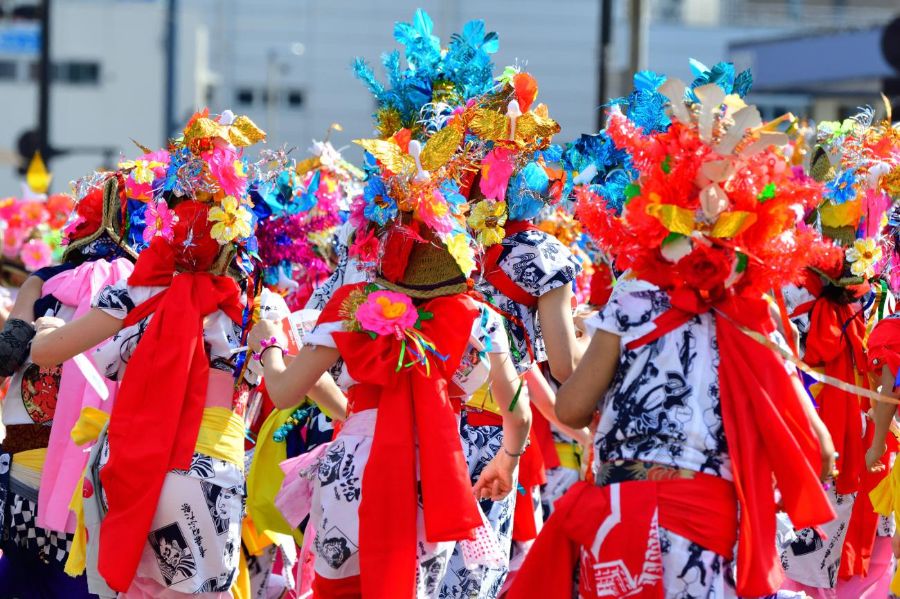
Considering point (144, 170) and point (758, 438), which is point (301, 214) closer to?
point (144, 170)

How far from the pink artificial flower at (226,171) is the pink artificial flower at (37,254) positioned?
12.9ft

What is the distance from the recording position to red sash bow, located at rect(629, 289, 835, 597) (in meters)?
3.69

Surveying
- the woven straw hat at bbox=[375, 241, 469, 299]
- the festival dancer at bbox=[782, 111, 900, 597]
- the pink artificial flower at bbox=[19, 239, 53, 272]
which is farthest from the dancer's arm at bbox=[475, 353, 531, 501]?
the pink artificial flower at bbox=[19, 239, 53, 272]

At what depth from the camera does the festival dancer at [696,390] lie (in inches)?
146

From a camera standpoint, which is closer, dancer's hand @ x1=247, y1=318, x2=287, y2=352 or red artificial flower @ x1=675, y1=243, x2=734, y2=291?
red artificial flower @ x1=675, y1=243, x2=734, y2=291

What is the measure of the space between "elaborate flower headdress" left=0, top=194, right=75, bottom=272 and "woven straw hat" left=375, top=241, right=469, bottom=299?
459 cm

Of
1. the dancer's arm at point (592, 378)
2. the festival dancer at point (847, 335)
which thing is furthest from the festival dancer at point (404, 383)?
the festival dancer at point (847, 335)

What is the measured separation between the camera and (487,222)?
5.08m

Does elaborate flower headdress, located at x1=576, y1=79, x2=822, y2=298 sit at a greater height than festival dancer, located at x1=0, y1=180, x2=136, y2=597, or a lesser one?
greater

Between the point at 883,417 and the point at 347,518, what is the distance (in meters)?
2.30

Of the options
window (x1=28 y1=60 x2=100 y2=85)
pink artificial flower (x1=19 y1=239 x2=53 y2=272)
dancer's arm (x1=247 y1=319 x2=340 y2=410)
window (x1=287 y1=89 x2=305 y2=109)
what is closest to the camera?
dancer's arm (x1=247 y1=319 x2=340 y2=410)

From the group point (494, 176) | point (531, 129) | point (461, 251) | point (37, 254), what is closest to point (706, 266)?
point (461, 251)

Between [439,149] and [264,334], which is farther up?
[439,149]

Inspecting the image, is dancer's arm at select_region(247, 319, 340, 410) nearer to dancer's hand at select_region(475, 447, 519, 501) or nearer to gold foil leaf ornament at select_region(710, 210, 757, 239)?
dancer's hand at select_region(475, 447, 519, 501)
